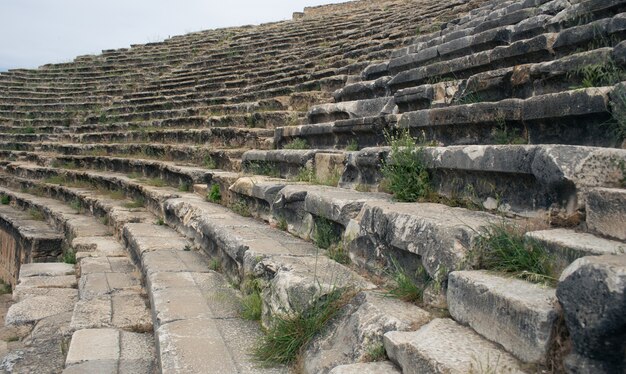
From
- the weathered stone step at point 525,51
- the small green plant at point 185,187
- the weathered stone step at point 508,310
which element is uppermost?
the weathered stone step at point 525,51

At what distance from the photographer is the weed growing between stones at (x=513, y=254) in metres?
1.98

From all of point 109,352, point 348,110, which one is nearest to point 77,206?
point 348,110

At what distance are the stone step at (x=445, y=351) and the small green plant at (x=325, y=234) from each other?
1.49 metres

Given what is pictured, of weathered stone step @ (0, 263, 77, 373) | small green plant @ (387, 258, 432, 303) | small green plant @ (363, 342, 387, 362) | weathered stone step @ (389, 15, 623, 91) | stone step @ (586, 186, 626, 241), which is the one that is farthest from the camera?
weathered stone step @ (389, 15, 623, 91)

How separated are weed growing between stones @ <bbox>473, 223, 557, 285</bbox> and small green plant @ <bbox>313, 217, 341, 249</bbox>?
1427mm

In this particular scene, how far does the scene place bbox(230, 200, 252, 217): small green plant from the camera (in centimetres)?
528

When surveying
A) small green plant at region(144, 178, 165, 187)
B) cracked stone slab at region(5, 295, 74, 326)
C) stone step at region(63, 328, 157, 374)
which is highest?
small green plant at region(144, 178, 165, 187)

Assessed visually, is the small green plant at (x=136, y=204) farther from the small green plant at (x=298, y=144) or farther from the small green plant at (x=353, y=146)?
the small green plant at (x=353, y=146)

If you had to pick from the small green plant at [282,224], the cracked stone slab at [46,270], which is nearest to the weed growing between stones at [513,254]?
the small green plant at [282,224]

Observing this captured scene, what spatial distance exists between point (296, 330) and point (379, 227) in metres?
0.70

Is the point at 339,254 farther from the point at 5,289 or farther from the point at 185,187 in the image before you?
the point at 5,289

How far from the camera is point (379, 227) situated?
2887mm

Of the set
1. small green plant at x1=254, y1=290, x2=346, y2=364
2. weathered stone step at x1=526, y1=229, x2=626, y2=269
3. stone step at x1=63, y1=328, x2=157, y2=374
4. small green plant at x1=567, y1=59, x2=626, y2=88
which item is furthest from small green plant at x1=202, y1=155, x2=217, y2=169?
weathered stone step at x1=526, y1=229, x2=626, y2=269

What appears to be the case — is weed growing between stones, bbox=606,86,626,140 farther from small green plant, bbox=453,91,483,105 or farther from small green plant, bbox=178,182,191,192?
small green plant, bbox=178,182,191,192
